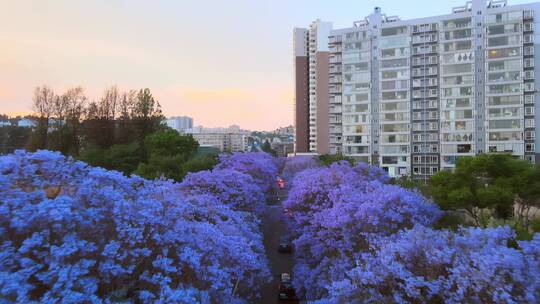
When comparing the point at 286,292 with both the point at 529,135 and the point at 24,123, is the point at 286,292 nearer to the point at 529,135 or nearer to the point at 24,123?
the point at 529,135

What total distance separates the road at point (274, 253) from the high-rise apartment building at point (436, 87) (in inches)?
991

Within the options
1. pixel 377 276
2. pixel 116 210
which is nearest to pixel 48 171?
pixel 116 210

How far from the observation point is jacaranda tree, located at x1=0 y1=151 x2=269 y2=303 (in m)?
3.39

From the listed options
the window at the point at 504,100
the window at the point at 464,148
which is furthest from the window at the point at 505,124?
the window at the point at 464,148

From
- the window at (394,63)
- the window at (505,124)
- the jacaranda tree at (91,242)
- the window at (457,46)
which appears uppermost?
the window at (457,46)

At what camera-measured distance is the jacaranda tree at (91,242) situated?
3.39m

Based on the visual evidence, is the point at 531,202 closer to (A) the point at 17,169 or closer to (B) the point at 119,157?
(A) the point at 17,169

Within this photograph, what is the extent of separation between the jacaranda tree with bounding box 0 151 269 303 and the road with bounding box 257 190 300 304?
841 centimetres

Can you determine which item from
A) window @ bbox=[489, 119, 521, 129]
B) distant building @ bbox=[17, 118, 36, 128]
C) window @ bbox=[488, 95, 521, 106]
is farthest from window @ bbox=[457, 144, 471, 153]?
distant building @ bbox=[17, 118, 36, 128]

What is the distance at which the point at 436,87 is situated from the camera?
1704 inches

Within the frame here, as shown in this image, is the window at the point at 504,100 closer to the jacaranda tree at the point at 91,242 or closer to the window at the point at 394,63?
the window at the point at 394,63

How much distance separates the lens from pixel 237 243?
6.46 metres

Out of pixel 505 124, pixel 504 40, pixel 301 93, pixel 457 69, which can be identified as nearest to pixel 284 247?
pixel 505 124

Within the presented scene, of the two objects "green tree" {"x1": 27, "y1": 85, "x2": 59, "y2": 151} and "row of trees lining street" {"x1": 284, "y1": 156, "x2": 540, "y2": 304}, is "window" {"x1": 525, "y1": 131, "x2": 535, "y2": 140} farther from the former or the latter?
"green tree" {"x1": 27, "y1": 85, "x2": 59, "y2": 151}
